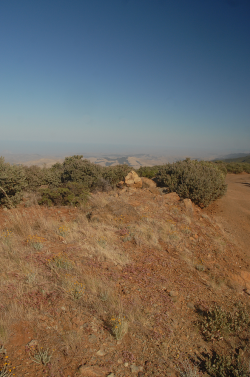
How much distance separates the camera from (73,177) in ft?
40.9

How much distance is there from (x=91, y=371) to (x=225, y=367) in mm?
1670

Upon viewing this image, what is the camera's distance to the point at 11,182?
8898 mm

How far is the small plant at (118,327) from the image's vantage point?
2.64 m

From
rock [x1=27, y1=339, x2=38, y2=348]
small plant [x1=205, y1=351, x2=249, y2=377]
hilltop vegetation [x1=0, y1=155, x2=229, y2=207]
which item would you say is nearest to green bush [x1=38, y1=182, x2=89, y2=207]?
hilltop vegetation [x1=0, y1=155, x2=229, y2=207]

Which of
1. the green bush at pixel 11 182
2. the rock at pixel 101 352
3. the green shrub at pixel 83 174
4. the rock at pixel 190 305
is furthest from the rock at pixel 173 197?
the rock at pixel 101 352

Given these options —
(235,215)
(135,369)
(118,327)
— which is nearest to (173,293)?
(118,327)

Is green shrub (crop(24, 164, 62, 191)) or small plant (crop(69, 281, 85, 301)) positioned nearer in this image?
small plant (crop(69, 281, 85, 301))

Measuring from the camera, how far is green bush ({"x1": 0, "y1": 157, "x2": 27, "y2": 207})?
8555mm

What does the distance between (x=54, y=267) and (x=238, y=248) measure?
6.29m

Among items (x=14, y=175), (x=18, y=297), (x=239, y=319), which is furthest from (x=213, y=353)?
(x=14, y=175)

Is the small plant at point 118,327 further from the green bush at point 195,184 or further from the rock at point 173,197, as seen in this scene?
the green bush at point 195,184

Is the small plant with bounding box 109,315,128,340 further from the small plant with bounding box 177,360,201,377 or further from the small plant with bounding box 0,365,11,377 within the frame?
the small plant with bounding box 0,365,11,377

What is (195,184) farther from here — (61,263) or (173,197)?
(61,263)

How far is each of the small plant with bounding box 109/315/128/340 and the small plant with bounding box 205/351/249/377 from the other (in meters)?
1.09
